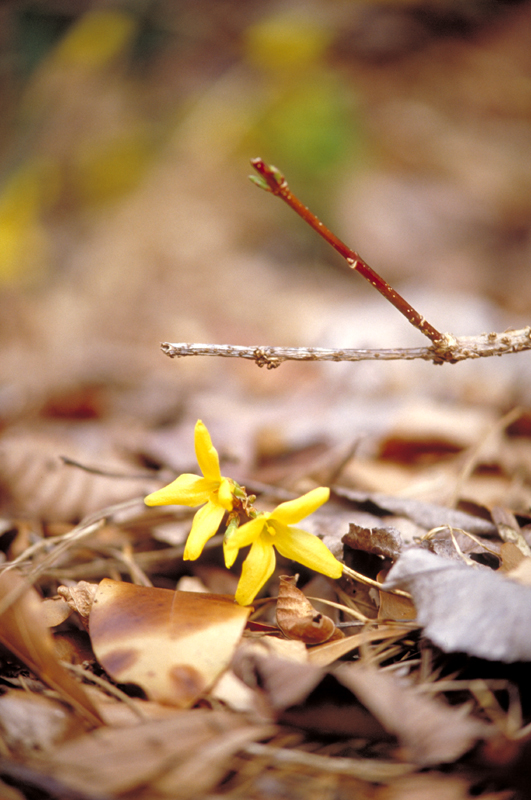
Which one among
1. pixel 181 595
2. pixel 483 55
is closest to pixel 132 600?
pixel 181 595

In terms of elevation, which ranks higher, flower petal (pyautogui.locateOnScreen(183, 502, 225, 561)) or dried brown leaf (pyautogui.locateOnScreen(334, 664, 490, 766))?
flower petal (pyautogui.locateOnScreen(183, 502, 225, 561))

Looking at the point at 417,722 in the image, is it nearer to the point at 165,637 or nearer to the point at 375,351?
the point at 165,637

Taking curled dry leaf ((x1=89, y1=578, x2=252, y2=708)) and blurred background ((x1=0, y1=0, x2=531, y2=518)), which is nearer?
curled dry leaf ((x1=89, y1=578, x2=252, y2=708))

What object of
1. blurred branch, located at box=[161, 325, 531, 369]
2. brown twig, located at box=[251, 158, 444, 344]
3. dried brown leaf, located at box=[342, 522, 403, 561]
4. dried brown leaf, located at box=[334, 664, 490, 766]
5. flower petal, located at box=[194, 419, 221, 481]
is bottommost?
dried brown leaf, located at box=[334, 664, 490, 766]

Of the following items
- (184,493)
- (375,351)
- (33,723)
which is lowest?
(33,723)

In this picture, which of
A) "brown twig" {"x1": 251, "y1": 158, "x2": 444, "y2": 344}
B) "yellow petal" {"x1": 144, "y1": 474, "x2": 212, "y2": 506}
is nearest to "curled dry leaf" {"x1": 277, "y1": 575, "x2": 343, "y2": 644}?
"yellow petal" {"x1": 144, "y1": 474, "x2": 212, "y2": 506}

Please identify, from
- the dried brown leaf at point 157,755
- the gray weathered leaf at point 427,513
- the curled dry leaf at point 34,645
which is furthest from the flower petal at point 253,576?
the gray weathered leaf at point 427,513

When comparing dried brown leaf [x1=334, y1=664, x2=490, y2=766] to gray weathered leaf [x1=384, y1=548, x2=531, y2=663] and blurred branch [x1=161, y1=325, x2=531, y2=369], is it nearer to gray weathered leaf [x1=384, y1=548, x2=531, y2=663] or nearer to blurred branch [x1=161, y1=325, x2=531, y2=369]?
gray weathered leaf [x1=384, y1=548, x2=531, y2=663]

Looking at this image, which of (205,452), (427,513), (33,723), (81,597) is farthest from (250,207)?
(33,723)
